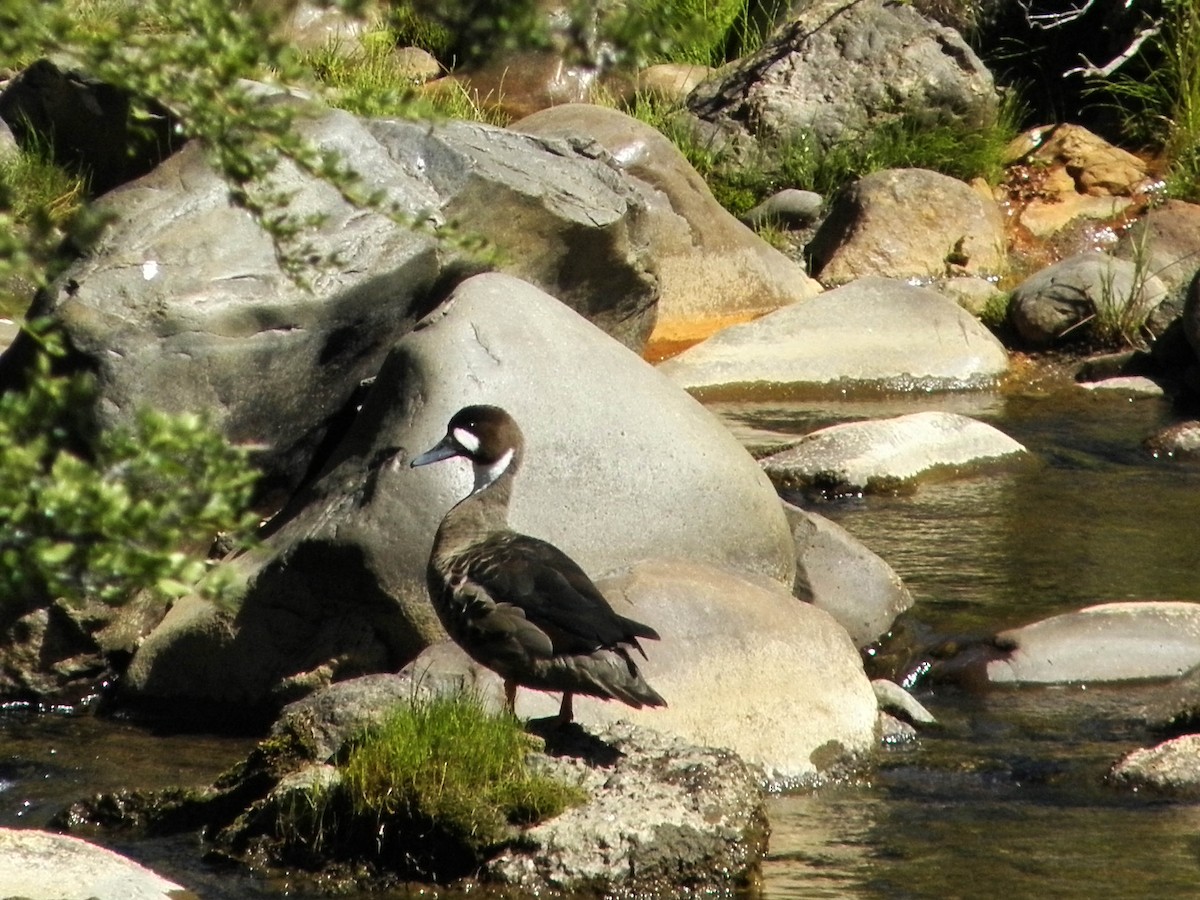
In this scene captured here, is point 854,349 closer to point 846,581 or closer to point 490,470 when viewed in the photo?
point 846,581

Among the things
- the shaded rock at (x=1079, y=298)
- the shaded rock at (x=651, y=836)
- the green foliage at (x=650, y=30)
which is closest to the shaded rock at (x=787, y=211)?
the shaded rock at (x=1079, y=298)

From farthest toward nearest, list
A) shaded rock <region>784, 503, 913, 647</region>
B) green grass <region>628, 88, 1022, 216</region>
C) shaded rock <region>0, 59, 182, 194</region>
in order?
green grass <region>628, 88, 1022, 216</region>
shaded rock <region>0, 59, 182, 194</region>
shaded rock <region>784, 503, 913, 647</region>

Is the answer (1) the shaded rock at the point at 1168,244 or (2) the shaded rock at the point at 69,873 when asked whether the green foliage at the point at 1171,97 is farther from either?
(2) the shaded rock at the point at 69,873

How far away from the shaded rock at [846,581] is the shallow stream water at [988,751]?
0.62ft

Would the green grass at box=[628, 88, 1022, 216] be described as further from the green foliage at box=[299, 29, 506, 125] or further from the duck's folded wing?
the duck's folded wing

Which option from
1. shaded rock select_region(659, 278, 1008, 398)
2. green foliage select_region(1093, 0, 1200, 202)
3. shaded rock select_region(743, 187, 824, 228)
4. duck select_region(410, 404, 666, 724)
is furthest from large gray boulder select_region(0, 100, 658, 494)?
green foliage select_region(1093, 0, 1200, 202)

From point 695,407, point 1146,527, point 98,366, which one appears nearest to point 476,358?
point 695,407

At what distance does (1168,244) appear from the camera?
14.6 metres

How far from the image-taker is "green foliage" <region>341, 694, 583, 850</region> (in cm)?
513

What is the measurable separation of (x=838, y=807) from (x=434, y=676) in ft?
4.41

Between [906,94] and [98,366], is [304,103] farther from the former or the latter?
[906,94]

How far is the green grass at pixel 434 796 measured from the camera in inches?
202

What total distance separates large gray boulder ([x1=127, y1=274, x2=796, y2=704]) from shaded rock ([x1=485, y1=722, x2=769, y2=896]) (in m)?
1.85

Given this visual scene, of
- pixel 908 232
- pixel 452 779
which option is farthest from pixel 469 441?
pixel 908 232
